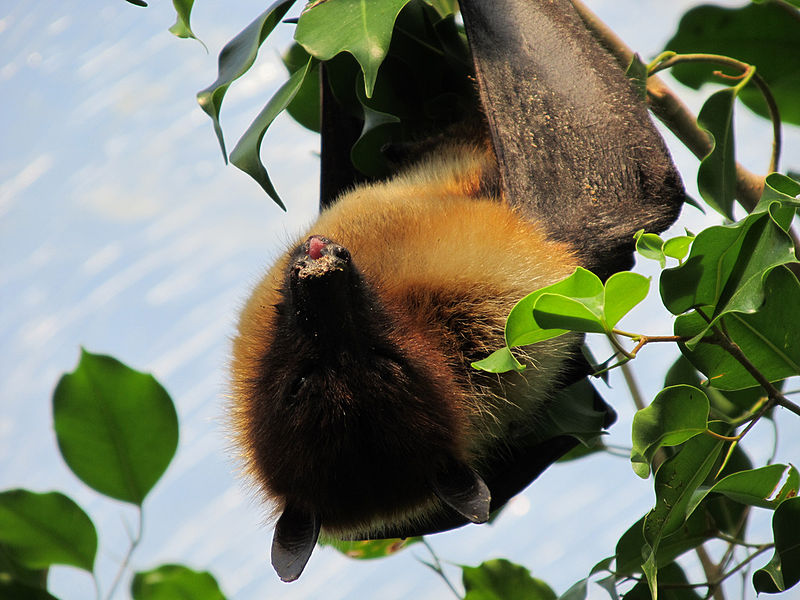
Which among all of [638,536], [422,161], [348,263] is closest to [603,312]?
[348,263]

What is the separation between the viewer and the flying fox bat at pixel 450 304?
4.41 feet

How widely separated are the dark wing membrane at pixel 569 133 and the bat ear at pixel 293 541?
797 millimetres

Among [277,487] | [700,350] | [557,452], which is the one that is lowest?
[557,452]

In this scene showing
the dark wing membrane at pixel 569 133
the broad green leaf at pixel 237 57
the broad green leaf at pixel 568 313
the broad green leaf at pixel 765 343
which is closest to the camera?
the broad green leaf at pixel 568 313

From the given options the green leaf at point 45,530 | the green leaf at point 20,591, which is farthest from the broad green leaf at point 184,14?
the green leaf at point 20,591

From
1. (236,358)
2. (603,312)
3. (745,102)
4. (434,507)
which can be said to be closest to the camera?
(603,312)

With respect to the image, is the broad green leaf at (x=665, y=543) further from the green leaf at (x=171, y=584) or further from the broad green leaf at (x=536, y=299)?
the green leaf at (x=171, y=584)

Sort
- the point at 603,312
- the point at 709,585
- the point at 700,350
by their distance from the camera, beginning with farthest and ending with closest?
the point at 709,585 < the point at 700,350 < the point at 603,312

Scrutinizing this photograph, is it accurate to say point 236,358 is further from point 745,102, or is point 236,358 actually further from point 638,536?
point 745,102

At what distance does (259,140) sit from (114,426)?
849mm

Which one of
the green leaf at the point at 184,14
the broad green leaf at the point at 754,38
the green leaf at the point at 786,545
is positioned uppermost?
the green leaf at the point at 184,14

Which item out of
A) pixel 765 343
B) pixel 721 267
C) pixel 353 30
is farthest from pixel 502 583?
pixel 353 30

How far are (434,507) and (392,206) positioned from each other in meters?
0.70

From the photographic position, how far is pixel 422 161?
Answer: 192cm
